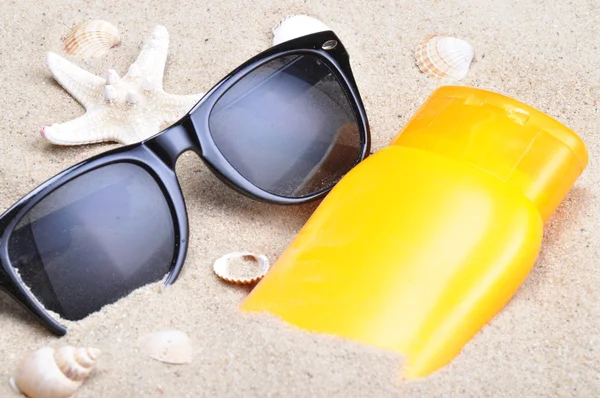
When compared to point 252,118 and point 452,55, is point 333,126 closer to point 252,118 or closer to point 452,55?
point 252,118

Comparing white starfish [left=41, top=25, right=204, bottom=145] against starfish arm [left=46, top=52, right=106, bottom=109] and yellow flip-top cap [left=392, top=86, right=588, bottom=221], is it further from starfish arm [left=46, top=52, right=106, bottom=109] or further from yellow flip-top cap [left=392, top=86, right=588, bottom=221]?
yellow flip-top cap [left=392, top=86, right=588, bottom=221]

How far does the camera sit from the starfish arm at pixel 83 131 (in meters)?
1.16

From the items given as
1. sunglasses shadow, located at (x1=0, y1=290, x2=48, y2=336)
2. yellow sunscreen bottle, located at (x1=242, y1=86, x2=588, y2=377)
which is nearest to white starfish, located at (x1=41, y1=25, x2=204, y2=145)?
sunglasses shadow, located at (x1=0, y1=290, x2=48, y2=336)

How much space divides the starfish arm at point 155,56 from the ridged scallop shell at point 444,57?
0.51 meters

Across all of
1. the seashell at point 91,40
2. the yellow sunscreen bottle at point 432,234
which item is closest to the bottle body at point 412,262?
the yellow sunscreen bottle at point 432,234

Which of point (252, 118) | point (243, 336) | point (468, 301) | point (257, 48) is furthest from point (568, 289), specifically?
point (257, 48)

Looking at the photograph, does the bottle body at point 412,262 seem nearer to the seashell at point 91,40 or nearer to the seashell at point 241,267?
the seashell at point 241,267

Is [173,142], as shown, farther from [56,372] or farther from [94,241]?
[56,372]

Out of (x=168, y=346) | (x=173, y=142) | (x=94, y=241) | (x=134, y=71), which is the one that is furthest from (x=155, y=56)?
(x=168, y=346)

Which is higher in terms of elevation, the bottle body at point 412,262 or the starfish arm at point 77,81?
the starfish arm at point 77,81

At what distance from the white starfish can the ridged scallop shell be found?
1.52ft

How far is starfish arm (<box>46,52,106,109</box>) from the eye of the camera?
1257 millimetres

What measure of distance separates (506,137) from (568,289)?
226 mm

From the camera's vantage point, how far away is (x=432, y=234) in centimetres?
82
